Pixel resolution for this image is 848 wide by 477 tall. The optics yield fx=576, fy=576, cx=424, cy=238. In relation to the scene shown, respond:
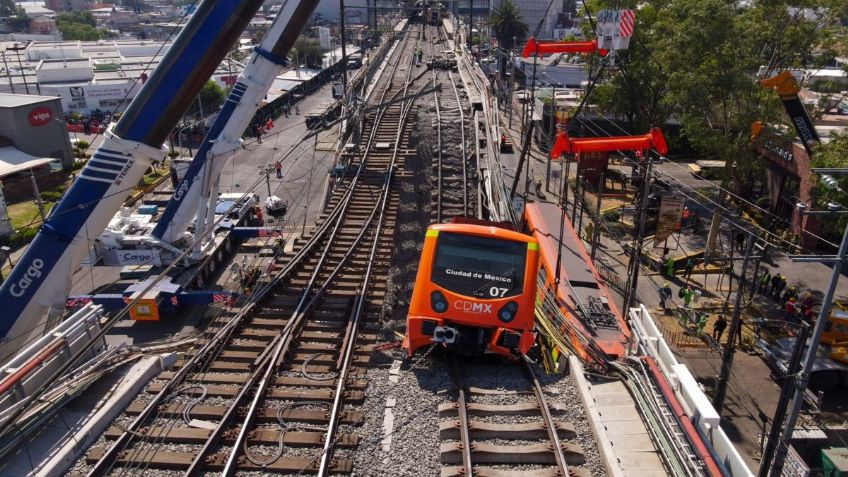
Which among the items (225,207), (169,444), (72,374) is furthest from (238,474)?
(225,207)

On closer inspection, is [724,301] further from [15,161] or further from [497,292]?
[15,161]

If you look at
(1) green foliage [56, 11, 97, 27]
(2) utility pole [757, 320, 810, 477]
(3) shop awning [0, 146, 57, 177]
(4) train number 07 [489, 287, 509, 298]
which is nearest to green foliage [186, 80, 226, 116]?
(3) shop awning [0, 146, 57, 177]

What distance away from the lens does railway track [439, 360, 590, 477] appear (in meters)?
7.70

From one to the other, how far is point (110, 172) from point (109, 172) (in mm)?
20

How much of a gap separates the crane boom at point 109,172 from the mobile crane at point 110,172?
18mm

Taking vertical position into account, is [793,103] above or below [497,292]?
above

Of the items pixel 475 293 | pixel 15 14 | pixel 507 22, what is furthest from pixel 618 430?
pixel 15 14

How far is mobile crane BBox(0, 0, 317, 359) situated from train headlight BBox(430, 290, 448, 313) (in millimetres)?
7602

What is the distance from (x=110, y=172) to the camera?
12.9 m

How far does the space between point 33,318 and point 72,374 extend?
465cm

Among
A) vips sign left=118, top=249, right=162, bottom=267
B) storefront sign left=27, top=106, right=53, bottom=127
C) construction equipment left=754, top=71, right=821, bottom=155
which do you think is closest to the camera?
construction equipment left=754, top=71, right=821, bottom=155

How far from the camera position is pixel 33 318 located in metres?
12.8

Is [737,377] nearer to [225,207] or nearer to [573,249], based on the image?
[573,249]

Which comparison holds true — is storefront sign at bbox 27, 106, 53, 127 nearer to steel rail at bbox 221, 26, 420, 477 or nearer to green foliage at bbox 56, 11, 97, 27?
steel rail at bbox 221, 26, 420, 477
